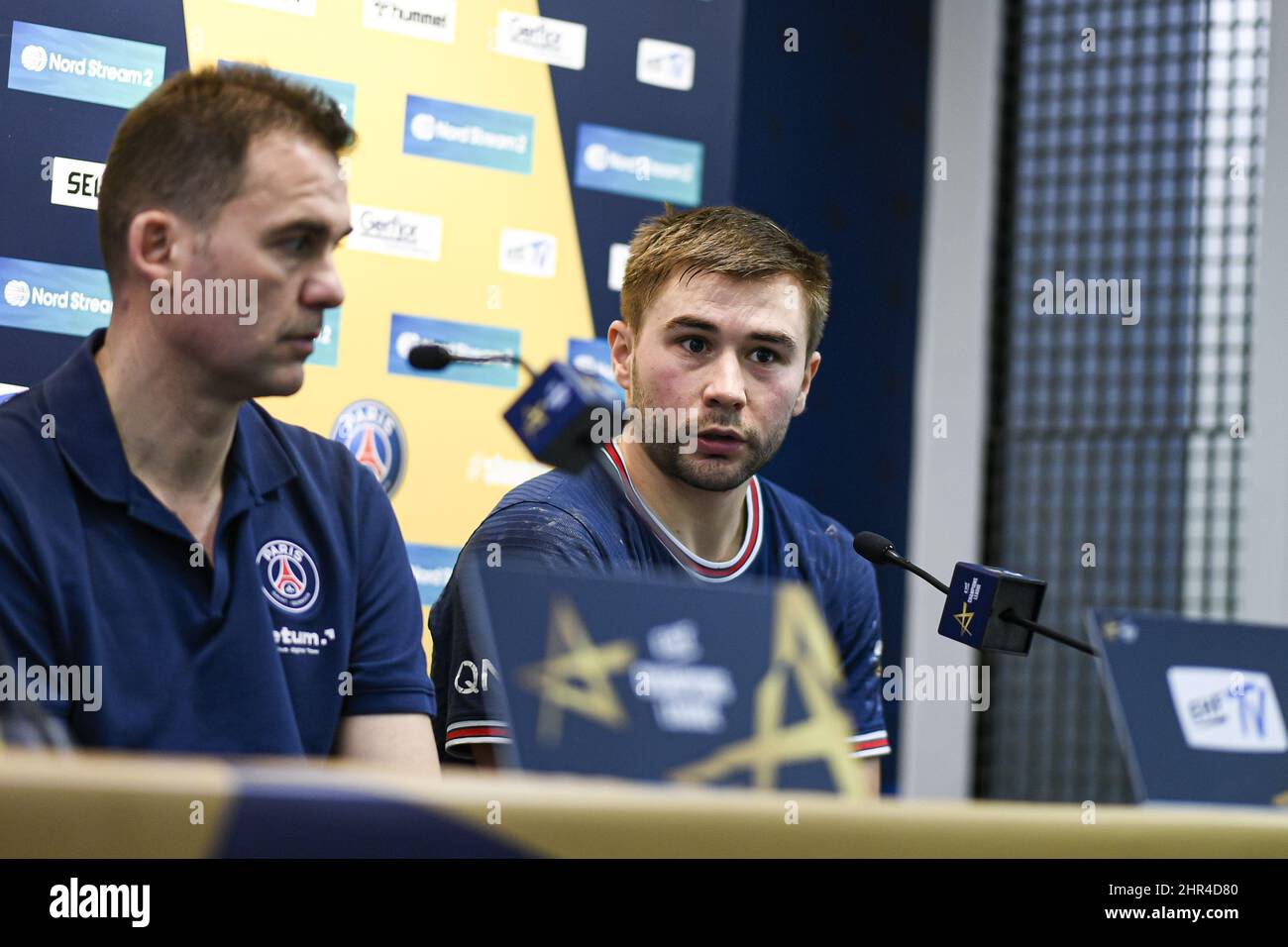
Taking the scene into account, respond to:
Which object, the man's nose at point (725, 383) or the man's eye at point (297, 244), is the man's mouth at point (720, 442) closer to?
the man's nose at point (725, 383)

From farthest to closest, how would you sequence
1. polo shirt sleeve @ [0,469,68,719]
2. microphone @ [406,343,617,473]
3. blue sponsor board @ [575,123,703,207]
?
blue sponsor board @ [575,123,703,207] < polo shirt sleeve @ [0,469,68,719] < microphone @ [406,343,617,473]

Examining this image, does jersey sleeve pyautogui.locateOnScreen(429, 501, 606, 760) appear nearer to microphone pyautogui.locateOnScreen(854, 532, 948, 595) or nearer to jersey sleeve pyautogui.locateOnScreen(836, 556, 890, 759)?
microphone pyautogui.locateOnScreen(854, 532, 948, 595)

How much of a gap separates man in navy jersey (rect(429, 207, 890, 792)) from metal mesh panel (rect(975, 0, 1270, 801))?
1702mm

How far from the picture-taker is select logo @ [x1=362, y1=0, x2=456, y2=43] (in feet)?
8.90

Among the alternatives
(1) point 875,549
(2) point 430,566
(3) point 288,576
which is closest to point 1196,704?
(1) point 875,549

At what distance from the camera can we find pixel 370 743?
1.57 m

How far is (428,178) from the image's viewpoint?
2.75 metres

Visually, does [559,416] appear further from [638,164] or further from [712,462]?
[638,164]

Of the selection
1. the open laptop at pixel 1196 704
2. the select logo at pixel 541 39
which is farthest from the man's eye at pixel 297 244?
the select logo at pixel 541 39

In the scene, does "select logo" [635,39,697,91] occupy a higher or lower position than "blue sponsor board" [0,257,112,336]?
higher

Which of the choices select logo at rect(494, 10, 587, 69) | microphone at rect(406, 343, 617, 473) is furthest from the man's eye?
select logo at rect(494, 10, 587, 69)
